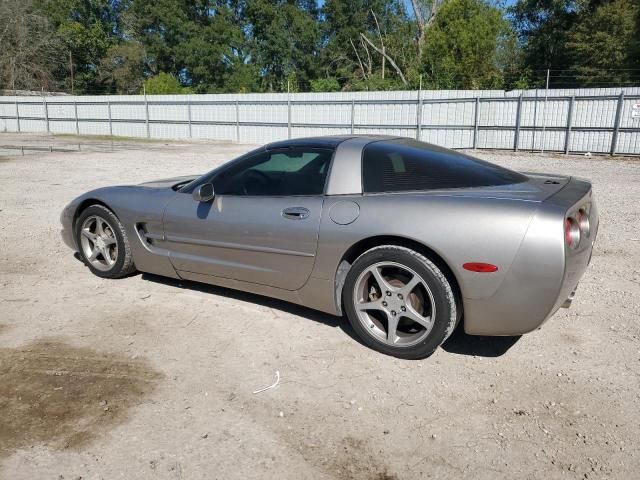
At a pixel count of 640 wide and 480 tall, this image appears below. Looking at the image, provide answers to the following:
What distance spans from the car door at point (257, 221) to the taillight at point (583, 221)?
1.58m

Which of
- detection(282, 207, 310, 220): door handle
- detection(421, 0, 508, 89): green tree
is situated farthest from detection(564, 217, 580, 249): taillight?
detection(421, 0, 508, 89): green tree

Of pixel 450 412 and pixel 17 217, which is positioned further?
pixel 17 217

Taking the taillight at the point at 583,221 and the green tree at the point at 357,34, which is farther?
the green tree at the point at 357,34

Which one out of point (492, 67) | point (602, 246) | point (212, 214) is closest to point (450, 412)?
point (212, 214)

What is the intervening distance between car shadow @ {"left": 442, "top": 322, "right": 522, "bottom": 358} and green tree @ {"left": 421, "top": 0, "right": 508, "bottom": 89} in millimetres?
27269

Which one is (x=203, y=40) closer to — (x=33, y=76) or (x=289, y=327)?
(x=33, y=76)

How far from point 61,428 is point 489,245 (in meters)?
2.40

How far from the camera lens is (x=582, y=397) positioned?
9.52 ft

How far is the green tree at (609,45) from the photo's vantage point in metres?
30.4

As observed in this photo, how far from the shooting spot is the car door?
11.8ft

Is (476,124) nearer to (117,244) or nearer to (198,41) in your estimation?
(117,244)

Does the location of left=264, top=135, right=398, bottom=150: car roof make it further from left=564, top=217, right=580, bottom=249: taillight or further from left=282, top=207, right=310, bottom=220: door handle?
left=564, top=217, right=580, bottom=249: taillight

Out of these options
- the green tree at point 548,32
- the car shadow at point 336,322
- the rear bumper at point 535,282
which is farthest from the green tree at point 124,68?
the rear bumper at point 535,282

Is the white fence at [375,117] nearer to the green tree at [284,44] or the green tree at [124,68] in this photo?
the green tree at [284,44]
